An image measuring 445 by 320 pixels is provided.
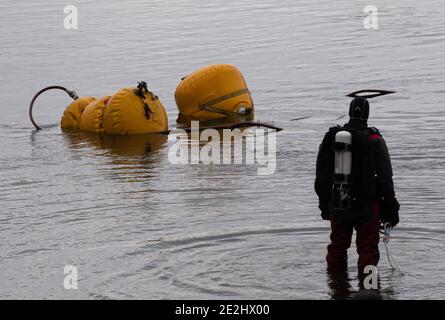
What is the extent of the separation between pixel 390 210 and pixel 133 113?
10952 millimetres

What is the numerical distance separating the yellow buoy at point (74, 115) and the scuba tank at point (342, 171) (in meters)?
12.4

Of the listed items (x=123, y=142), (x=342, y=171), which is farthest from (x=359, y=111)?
(x=123, y=142)

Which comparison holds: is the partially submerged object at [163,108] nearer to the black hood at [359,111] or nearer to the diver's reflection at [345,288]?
the diver's reflection at [345,288]

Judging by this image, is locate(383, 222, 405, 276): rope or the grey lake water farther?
the grey lake water

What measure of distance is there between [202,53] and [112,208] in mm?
20570

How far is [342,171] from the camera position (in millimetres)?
10805

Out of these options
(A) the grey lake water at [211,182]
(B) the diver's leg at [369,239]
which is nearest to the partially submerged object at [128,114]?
(A) the grey lake water at [211,182]

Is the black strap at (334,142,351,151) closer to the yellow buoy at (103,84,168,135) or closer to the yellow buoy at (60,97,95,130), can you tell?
the yellow buoy at (103,84,168,135)

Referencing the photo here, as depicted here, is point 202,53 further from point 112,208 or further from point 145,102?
point 112,208

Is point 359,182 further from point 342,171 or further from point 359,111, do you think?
point 359,111

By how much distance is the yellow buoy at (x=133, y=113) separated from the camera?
828 inches

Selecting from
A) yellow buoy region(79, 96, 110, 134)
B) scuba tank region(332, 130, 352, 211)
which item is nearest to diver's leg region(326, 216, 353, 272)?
scuba tank region(332, 130, 352, 211)

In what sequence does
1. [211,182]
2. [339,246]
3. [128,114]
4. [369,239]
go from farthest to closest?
[128,114]
[211,182]
[339,246]
[369,239]

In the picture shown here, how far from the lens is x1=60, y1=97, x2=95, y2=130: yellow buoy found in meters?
22.6
